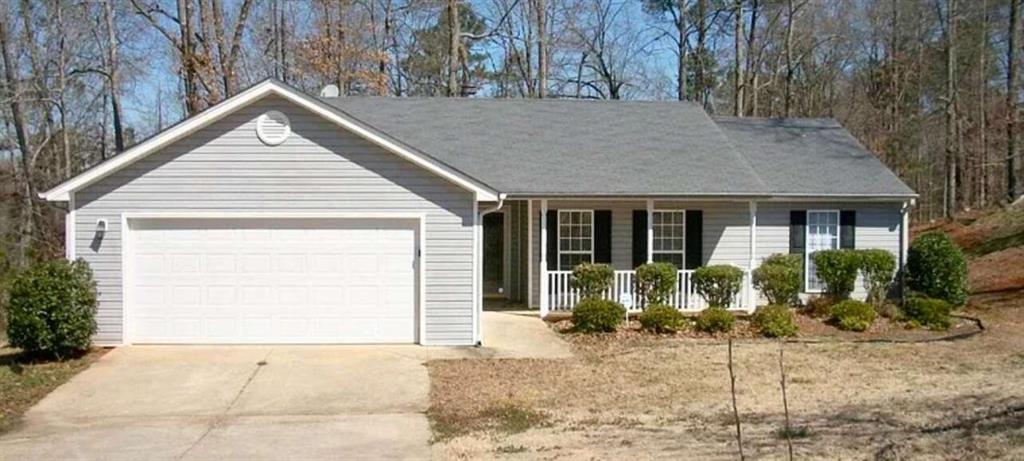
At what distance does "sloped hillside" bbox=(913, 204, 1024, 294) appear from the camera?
21.4m

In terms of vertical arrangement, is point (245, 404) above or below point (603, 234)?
below

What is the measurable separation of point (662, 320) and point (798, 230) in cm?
514

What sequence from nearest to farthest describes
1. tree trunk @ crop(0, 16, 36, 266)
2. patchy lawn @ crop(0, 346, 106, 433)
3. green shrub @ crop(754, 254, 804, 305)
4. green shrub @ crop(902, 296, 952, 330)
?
patchy lawn @ crop(0, 346, 106, 433), green shrub @ crop(902, 296, 952, 330), green shrub @ crop(754, 254, 804, 305), tree trunk @ crop(0, 16, 36, 266)

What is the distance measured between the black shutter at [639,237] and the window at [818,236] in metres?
3.56

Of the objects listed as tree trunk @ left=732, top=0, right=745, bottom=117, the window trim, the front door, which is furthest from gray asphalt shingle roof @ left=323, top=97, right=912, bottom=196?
tree trunk @ left=732, top=0, right=745, bottom=117

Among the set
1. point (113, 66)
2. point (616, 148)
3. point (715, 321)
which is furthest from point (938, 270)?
point (113, 66)

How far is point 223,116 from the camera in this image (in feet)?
42.4

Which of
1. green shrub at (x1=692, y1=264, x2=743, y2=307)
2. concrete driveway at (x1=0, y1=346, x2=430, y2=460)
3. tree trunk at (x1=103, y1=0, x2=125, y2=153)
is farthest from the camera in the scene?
tree trunk at (x1=103, y1=0, x2=125, y2=153)

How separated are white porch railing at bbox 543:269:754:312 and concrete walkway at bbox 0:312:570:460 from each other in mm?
2858

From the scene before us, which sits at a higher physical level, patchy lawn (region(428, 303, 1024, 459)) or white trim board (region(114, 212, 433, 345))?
white trim board (region(114, 212, 433, 345))

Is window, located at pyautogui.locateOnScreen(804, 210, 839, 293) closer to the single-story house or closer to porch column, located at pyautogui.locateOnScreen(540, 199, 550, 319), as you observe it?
porch column, located at pyautogui.locateOnScreen(540, 199, 550, 319)

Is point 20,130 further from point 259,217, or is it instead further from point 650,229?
point 650,229

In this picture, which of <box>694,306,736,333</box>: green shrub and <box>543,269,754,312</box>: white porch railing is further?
<box>543,269,754,312</box>: white porch railing

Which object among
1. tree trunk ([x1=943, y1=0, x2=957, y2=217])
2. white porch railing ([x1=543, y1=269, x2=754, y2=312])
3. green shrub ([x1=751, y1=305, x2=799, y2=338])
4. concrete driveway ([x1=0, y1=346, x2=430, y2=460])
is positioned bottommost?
concrete driveway ([x1=0, y1=346, x2=430, y2=460])
